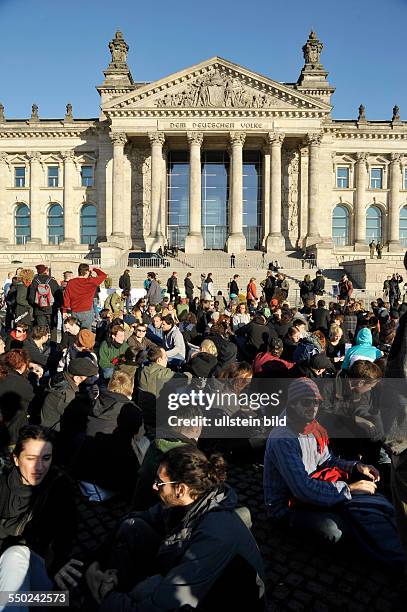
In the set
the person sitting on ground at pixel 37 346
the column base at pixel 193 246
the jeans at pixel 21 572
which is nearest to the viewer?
the jeans at pixel 21 572

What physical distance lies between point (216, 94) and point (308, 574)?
37.5 m

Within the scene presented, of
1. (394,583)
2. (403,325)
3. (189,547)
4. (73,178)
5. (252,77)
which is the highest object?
(252,77)

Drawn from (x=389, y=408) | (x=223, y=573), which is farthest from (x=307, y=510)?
(x=223, y=573)

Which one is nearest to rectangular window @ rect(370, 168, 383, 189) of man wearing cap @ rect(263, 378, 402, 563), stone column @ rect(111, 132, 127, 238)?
→ stone column @ rect(111, 132, 127, 238)

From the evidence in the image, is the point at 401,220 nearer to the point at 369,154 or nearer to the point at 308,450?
the point at 369,154

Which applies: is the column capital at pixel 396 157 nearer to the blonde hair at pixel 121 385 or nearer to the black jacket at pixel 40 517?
the blonde hair at pixel 121 385

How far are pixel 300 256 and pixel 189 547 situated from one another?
112ft

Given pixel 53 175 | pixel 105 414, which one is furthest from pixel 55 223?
pixel 105 414

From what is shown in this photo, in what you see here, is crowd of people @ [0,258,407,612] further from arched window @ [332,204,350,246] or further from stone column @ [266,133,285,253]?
arched window @ [332,204,350,246]

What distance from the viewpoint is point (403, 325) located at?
342cm

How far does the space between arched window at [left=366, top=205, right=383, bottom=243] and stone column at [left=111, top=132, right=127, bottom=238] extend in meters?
23.8

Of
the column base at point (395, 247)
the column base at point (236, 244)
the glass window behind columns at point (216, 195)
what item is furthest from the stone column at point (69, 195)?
the column base at point (395, 247)

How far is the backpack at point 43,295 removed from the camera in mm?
9773

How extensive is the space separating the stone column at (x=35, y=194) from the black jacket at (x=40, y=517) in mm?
40089
